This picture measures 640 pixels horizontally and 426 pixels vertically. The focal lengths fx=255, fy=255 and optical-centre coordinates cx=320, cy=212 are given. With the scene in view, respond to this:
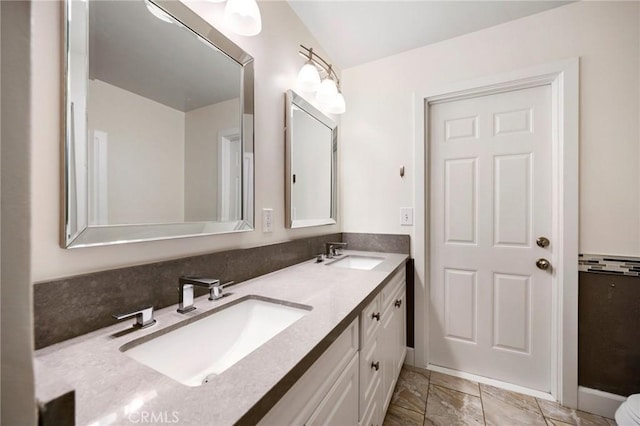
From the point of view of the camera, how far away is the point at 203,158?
992mm

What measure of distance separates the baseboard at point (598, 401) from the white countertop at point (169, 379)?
5.48ft

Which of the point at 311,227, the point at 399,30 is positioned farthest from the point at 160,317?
the point at 399,30

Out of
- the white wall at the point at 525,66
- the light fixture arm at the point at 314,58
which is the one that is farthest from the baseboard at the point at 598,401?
the light fixture arm at the point at 314,58

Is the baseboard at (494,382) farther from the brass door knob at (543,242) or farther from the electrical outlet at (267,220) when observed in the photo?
the electrical outlet at (267,220)

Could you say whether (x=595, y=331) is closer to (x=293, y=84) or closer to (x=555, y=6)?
(x=555, y=6)

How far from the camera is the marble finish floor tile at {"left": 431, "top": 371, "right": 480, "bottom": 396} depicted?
1650mm

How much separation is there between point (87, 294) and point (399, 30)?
2.12 meters

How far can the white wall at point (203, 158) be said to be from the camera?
3.09 ft

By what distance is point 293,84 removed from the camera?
5.12 feet

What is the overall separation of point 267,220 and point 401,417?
4.32ft

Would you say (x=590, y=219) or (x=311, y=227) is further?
(x=311, y=227)

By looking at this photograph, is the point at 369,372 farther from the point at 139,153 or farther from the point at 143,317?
the point at 139,153

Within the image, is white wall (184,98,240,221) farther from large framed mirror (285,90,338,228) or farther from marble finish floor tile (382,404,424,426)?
marble finish floor tile (382,404,424,426)

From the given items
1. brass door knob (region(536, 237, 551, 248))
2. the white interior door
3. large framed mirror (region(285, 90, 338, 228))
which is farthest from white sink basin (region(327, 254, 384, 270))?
brass door knob (region(536, 237, 551, 248))
